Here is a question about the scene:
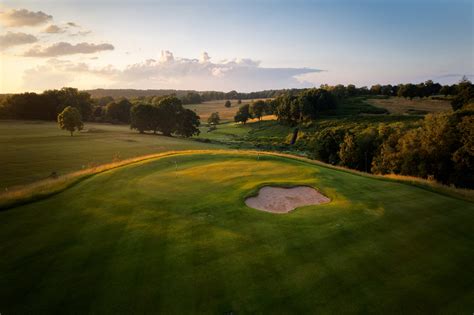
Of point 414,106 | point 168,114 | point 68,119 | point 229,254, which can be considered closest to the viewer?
point 229,254

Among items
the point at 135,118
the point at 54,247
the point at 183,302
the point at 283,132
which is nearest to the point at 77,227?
the point at 54,247

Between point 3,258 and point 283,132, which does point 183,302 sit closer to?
point 3,258

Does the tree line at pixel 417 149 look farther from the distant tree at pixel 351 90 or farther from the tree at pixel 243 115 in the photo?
the distant tree at pixel 351 90

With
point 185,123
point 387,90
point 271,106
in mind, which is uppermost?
point 387,90

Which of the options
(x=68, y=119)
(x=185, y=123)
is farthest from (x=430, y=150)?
(x=68, y=119)

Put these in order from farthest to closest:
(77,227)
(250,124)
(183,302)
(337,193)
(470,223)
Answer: (250,124) < (337,193) < (470,223) < (77,227) < (183,302)

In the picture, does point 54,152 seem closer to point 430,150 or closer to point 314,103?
point 430,150
